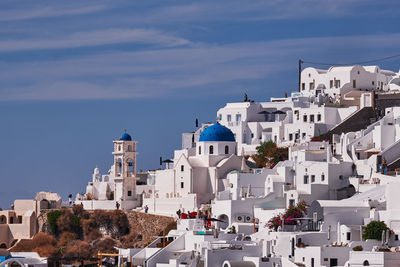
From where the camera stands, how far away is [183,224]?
7356 cm

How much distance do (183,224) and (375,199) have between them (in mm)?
12725

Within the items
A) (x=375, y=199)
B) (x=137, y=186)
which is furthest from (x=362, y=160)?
(x=137, y=186)

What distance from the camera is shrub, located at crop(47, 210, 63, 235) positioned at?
9100 centimetres

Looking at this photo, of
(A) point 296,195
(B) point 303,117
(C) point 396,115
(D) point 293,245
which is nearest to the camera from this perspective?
(D) point 293,245

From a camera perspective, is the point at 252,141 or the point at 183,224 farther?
the point at 252,141

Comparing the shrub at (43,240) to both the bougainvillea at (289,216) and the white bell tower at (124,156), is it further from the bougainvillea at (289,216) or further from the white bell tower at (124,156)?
the bougainvillea at (289,216)

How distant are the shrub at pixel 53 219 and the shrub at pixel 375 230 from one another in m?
34.7

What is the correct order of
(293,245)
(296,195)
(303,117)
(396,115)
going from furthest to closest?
1. (303,117)
2. (396,115)
3. (296,195)
4. (293,245)

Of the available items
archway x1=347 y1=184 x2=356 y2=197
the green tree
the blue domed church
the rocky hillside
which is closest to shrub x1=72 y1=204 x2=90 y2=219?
the rocky hillside

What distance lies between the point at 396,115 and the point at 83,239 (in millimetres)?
24775

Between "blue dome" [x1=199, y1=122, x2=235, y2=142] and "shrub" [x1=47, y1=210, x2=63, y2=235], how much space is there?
12601 millimetres

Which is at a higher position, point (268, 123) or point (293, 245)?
point (268, 123)

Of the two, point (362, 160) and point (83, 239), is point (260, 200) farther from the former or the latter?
A: point (83, 239)

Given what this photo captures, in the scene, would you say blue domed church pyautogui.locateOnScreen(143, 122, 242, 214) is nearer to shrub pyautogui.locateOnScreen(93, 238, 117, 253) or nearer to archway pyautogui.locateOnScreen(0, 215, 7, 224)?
shrub pyautogui.locateOnScreen(93, 238, 117, 253)
